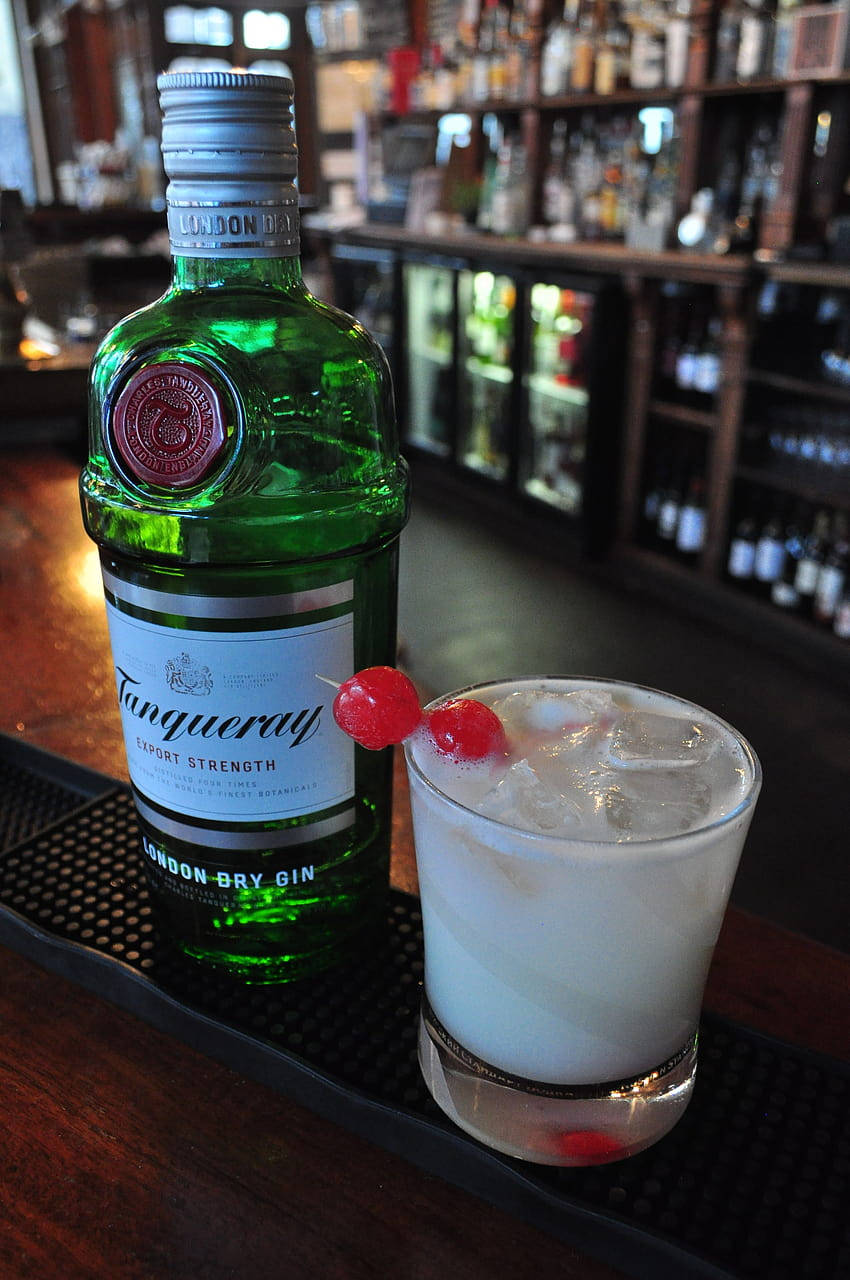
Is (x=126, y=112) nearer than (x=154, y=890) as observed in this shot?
No

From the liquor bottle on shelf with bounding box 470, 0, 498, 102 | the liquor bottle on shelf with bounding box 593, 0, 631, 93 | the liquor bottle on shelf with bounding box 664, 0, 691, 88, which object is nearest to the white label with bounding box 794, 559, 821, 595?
the liquor bottle on shelf with bounding box 664, 0, 691, 88

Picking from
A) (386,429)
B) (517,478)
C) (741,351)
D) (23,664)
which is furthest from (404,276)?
(386,429)

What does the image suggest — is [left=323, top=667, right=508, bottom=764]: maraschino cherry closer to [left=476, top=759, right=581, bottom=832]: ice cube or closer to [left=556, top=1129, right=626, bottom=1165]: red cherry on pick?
[left=476, top=759, right=581, bottom=832]: ice cube

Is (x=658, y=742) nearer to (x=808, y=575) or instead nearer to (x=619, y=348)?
(x=808, y=575)

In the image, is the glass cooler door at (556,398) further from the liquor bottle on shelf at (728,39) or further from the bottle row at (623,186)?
the liquor bottle on shelf at (728,39)

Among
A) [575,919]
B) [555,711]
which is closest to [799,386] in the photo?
[555,711]

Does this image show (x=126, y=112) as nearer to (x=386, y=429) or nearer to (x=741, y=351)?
(x=741, y=351)

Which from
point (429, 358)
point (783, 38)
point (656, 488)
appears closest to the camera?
point (783, 38)
